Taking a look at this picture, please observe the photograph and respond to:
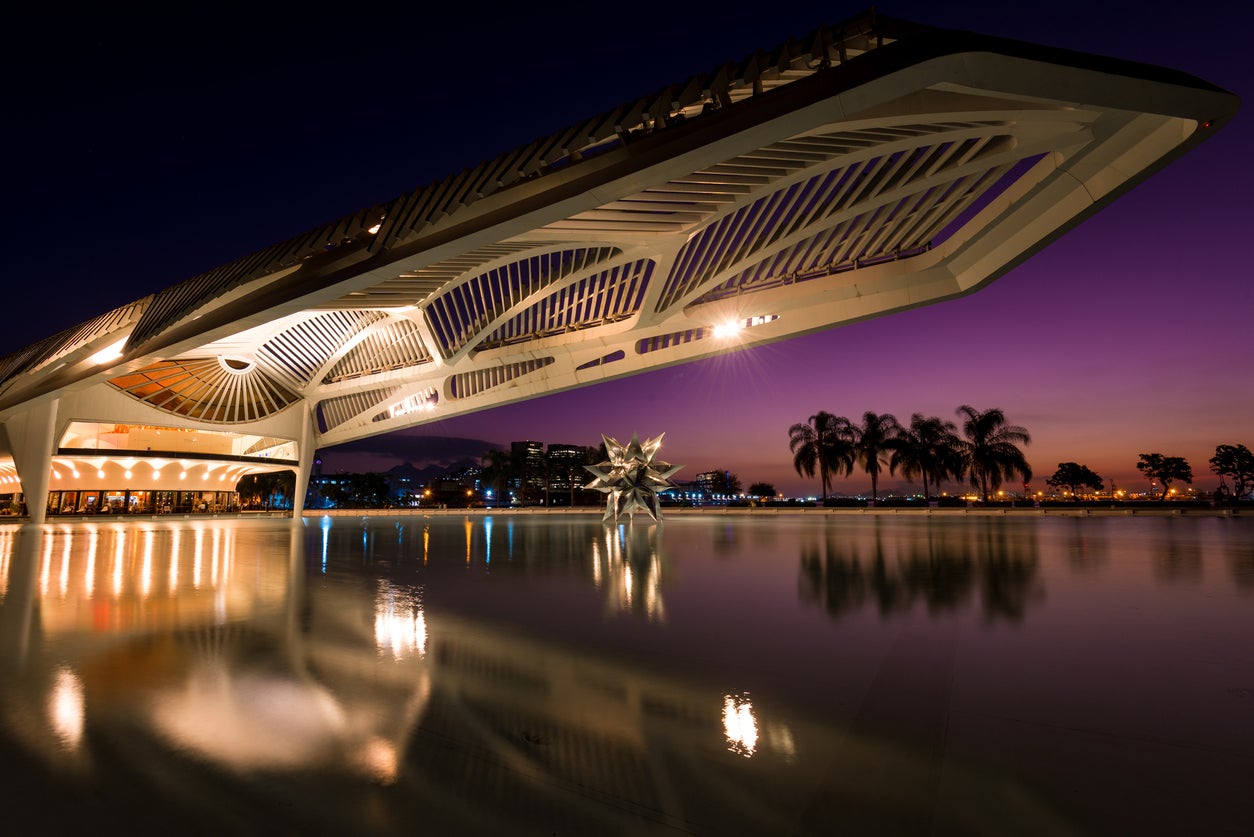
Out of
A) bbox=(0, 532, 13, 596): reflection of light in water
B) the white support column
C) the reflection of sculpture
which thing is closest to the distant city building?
the white support column

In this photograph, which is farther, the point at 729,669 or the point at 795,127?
the point at 795,127

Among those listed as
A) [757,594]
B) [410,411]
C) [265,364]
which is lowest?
[757,594]

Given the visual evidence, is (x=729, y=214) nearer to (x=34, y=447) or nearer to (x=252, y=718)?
(x=252, y=718)

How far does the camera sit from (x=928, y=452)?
138 ft

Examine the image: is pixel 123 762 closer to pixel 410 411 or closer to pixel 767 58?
pixel 767 58

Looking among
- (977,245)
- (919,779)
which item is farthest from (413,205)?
(977,245)

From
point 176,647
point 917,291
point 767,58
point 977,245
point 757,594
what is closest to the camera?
point 176,647

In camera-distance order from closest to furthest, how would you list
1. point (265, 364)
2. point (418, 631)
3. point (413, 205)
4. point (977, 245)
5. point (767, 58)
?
point (418, 631)
point (767, 58)
point (413, 205)
point (977, 245)
point (265, 364)

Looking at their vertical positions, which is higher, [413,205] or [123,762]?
[413,205]

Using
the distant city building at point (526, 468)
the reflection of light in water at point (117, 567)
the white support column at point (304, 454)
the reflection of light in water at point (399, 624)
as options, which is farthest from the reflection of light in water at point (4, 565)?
the distant city building at point (526, 468)

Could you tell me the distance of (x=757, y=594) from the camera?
6.65 metres

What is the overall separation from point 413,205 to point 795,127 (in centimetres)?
720

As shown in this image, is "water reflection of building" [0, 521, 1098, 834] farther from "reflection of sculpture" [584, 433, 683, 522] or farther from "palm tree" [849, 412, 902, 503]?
"palm tree" [849, 412, 902, 503]

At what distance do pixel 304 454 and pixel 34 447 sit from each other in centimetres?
1378
